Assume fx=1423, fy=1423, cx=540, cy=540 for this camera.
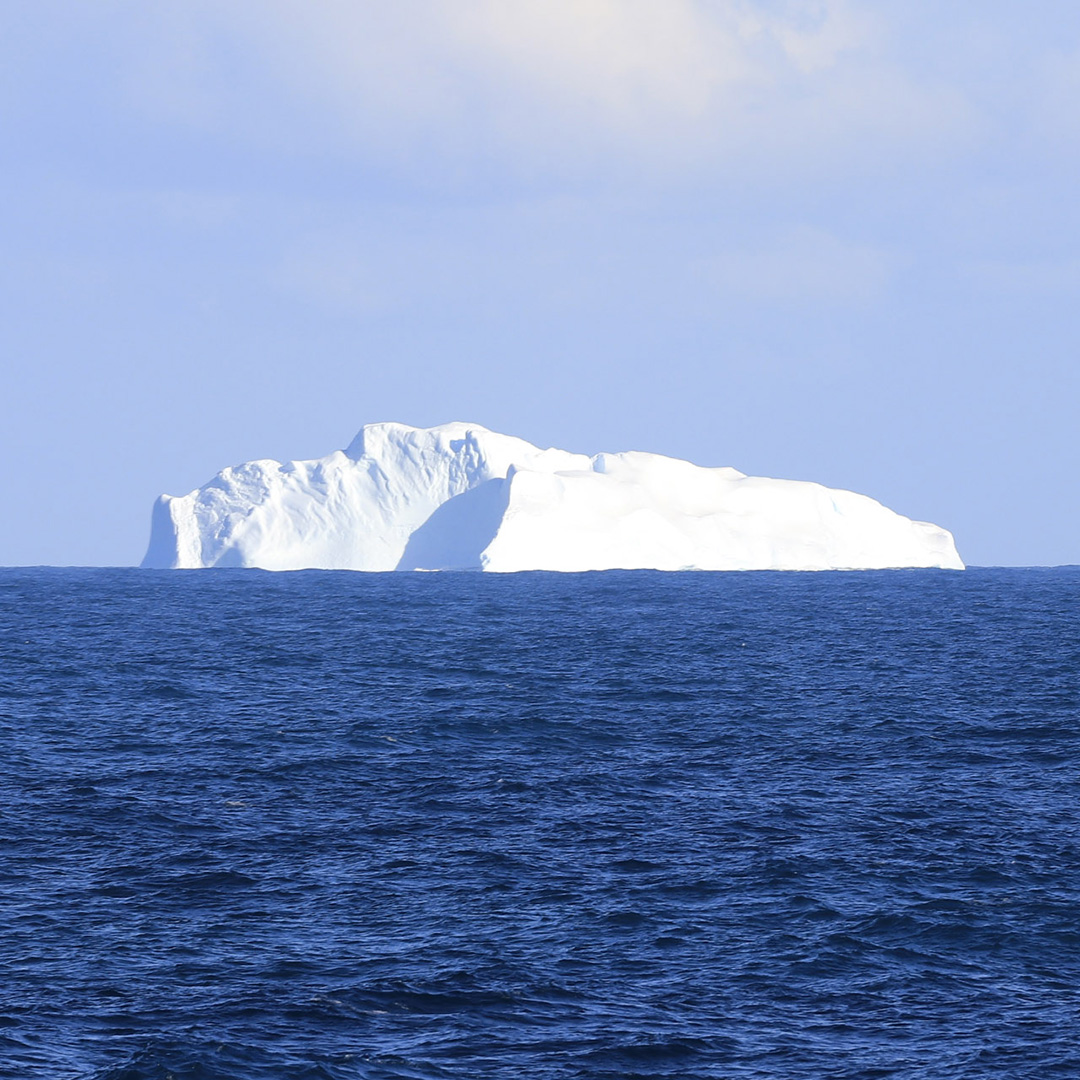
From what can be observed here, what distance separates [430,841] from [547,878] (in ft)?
9.99

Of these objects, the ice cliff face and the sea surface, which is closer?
the sea surface

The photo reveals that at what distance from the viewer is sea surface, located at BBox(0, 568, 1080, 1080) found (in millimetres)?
15875

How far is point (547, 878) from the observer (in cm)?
2214

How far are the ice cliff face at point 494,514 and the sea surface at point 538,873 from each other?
75.1 m

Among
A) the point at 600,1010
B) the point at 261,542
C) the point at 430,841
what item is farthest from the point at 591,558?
the point at 600,1010

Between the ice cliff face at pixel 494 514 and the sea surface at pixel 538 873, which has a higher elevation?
the ice cliff face at pixel 494 514

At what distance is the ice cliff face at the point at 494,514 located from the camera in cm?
12488

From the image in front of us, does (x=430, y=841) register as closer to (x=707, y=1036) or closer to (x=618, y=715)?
(x=707, y=1036)

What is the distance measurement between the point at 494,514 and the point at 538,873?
104225 millimetres

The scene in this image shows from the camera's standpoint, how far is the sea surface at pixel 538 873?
52.1 feet

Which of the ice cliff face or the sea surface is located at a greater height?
the ice cliff face

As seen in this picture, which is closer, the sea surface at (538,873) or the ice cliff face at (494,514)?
the sea surface at (538,873)

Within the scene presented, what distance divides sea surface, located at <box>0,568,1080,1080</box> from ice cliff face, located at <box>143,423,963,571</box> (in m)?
75.1

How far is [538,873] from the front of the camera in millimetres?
22438
